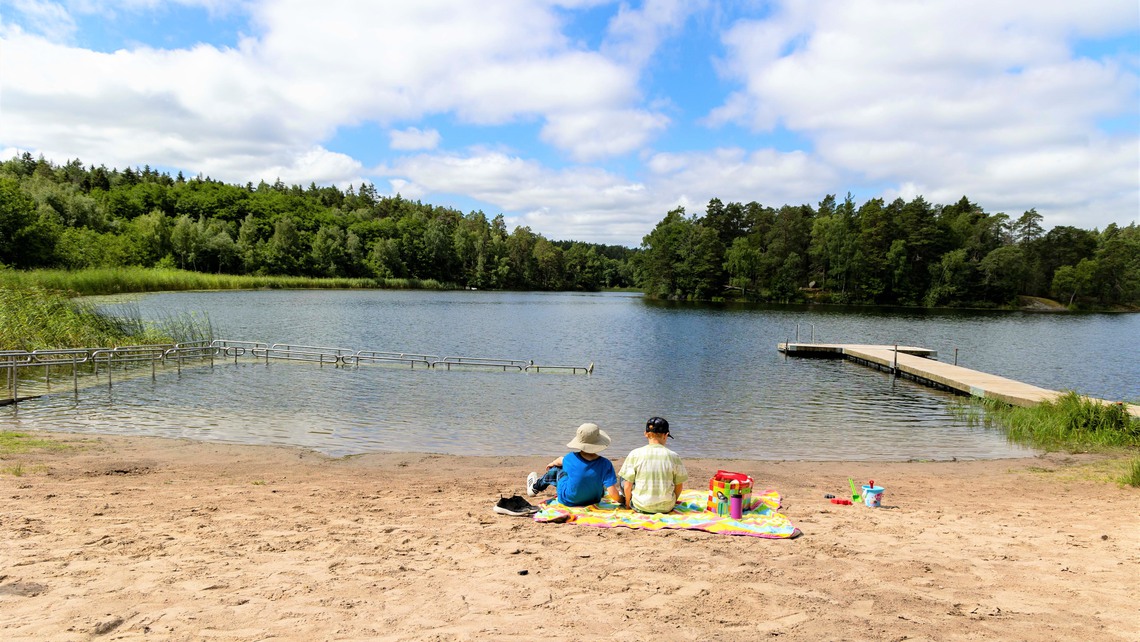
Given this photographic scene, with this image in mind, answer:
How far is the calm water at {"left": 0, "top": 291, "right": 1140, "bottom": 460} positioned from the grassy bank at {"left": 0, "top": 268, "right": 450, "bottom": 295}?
242 inches

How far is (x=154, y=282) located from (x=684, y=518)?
65.6 meters

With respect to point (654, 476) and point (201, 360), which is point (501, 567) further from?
point (201, 360)

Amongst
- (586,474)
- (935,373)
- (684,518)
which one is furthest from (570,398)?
(935,373)

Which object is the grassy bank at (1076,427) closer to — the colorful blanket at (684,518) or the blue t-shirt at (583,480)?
the colorful blanket at (684,518)

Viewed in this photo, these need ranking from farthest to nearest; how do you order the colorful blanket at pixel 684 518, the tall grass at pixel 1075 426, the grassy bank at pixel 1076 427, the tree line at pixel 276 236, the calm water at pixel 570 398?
the tree line at pixel 276 236, the calm water at pixel 570 398, the tall grass at pixel 1075 426, the grassy bank at pixel 1076 427, the colorful blanket at pixel 684 518

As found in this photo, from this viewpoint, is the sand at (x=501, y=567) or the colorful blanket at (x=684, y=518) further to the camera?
the colorful blanket at (x=684, y=518)

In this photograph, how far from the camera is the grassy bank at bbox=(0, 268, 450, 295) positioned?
30.2 meters

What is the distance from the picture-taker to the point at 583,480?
7848mm

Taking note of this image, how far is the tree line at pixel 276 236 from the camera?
8800 cm

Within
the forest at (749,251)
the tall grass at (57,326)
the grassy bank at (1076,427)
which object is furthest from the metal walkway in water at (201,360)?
the forest at (749,251)

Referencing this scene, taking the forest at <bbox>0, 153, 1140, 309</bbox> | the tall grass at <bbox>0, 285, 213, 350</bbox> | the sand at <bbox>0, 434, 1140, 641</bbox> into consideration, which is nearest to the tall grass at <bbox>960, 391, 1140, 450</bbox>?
the sand at <bbox>0, 434, 1140, 641</bbox>

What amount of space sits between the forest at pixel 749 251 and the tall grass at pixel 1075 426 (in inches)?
2851

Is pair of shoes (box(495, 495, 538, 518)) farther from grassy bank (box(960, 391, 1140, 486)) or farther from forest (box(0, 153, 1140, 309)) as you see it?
forest (box(0, 153, 1140, 309))

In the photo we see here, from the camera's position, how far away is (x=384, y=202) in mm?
179500
